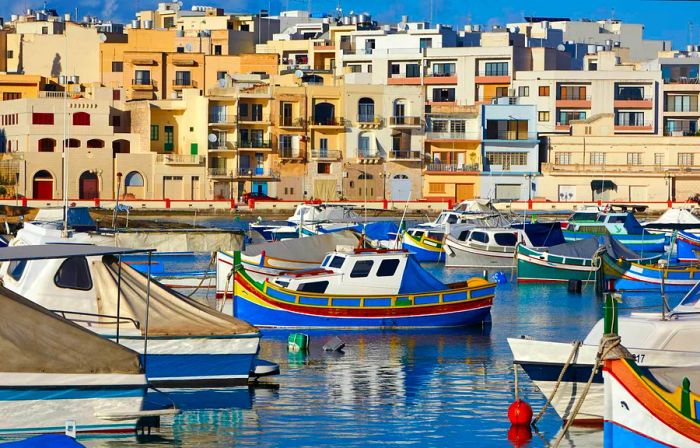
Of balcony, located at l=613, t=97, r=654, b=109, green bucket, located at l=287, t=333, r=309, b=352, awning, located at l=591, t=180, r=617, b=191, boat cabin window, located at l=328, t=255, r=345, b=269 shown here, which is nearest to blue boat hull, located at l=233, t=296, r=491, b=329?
boat cabin window, located at l=328, t=255, r=345, b=269

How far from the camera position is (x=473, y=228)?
197 feet

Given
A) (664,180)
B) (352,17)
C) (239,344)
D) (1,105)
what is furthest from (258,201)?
(239,344)

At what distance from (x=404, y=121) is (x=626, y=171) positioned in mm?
14287

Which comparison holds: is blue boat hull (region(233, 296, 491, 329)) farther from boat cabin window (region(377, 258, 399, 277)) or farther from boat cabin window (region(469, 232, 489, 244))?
boat cabin window (region(469, 232, 489, 244))

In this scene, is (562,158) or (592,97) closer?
(562,158)

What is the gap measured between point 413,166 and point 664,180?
51.5 ft

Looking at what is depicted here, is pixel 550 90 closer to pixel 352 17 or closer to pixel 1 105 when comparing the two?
pixel 352 17

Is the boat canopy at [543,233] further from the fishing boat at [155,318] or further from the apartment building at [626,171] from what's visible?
the apartment building at [626,171]

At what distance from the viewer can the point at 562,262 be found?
49688 millimetres

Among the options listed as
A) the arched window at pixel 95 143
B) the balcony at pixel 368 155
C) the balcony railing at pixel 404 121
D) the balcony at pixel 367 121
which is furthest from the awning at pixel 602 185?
the arched window at pixel 95 143

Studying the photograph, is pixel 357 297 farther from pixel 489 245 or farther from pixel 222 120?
pixel 222 120

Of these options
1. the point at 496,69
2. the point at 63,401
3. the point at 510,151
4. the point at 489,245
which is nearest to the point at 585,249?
the point at 489,245

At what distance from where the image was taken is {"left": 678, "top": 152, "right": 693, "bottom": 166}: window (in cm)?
9894

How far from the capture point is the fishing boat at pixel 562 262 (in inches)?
1944
